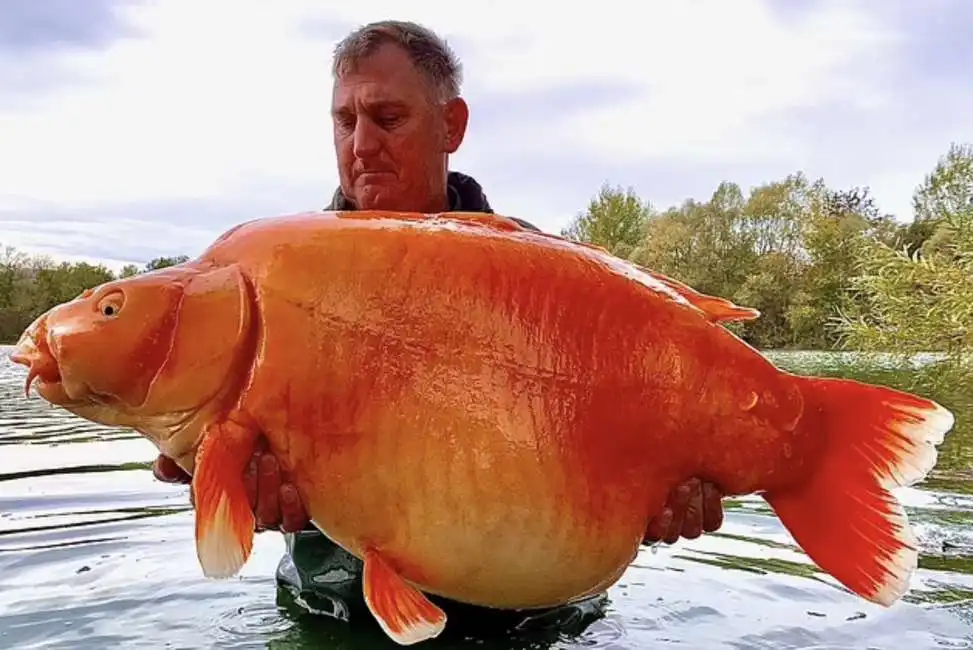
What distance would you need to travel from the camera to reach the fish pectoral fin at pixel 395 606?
222 centimetres

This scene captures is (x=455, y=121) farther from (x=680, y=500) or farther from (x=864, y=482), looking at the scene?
(x=864, y=482)

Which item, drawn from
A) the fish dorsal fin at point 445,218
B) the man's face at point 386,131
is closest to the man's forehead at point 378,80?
the man's face at point 386,131

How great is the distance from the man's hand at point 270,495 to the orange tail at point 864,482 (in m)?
1.14

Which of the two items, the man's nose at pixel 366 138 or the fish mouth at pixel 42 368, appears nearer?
the fish mouth at pixel 42 368

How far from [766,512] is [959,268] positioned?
36.5 ft

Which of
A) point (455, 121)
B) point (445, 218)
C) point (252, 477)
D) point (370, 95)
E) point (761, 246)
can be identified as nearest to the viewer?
point (252, 477)

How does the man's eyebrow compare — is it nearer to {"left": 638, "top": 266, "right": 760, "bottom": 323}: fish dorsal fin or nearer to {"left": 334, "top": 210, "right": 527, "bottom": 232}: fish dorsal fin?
{"left": 334, "top": 210, "right": 527, "bottom": 232}: fish dorsal fin

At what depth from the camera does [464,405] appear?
88.4 inches

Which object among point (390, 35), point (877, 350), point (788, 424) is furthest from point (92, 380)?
point (877, 350)

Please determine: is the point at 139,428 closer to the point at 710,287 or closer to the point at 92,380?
the point at 92,380

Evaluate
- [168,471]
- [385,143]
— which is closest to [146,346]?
[168,471]

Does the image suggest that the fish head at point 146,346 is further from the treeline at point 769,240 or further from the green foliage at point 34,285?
the green foliage at point 34,285

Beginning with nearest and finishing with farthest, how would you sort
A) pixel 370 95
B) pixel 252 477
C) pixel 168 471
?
pixel 252 477 < pixel 168 471 < pixel 370 95

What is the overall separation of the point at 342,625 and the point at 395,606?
1.70m
